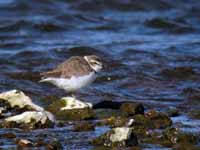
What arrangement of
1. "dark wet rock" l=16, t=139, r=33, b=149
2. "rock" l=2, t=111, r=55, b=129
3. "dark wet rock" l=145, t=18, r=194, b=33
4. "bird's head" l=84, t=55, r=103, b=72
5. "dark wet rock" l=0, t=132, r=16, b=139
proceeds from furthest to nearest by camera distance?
"dark wet rock" l=145, t=18, r=194, b=33
"bird's head" l=84, t=55, r=103, b=72
"rock" l=2, t=111, r=55, b=129
"dark wet rock" l=0, t=132, r=16, b=139
"dark wet rock" l=16, t=139, r=33, b=149

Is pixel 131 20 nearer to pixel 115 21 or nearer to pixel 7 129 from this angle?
pixel 115 21

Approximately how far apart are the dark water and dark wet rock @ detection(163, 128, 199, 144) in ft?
3.09

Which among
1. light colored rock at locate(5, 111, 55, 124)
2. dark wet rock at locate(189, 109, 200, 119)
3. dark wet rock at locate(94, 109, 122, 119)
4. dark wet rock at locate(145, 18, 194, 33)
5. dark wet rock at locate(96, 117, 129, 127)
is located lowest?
dark wet rock at locate(189, 109, 200, 119)

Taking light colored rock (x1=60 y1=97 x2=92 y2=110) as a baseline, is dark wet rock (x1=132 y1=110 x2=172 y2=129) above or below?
below

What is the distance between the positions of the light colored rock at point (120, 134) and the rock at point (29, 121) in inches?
51.4

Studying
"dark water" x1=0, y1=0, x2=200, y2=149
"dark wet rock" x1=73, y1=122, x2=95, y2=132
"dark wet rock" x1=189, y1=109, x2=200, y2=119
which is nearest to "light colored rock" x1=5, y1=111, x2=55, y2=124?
"dark wet rock" x1=73, y1=122, x2=95, y2=132

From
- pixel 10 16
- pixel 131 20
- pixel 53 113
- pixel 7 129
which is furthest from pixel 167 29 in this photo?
pixel 7 129

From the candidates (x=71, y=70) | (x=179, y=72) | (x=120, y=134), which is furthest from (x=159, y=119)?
(x=179, y=72)

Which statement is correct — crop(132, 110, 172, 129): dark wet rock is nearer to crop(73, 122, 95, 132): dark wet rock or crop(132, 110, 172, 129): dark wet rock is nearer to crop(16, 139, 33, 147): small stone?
crop(73, 122, 95, 132): dark wet rock

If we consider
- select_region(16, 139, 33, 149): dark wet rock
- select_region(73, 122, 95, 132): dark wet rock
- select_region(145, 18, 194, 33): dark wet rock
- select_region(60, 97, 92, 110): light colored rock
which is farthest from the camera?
select_region(145, 18, 194, 33): dark wet rock

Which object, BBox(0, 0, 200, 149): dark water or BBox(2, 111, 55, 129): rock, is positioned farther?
BBox(0, 0, 200, 149): dark water

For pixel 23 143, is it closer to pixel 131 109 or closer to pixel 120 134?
pixel 120 134

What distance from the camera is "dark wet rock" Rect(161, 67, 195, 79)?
14.6m

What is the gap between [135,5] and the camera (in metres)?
21.7
